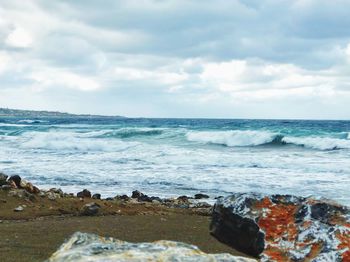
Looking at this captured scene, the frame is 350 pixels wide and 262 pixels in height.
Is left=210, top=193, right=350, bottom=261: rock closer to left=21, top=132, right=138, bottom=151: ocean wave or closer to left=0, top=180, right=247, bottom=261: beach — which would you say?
left=0, top=180, right=247, bottom=261: beach

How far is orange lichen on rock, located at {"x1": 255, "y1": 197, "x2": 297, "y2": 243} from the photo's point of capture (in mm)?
4793

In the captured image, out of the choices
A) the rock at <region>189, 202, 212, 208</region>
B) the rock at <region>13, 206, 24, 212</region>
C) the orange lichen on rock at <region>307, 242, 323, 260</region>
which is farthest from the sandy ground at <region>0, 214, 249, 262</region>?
the rock at <region>189, 202, 212, 208</region>

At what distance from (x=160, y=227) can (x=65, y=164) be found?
14.3m

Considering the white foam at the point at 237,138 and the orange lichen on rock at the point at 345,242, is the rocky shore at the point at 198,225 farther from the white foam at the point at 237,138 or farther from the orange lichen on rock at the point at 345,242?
the white foam at the point at 237,138

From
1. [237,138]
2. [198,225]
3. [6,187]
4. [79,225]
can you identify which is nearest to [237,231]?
[198,225]

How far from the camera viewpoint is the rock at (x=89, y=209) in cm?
875

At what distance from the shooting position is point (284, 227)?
4926 millimetres

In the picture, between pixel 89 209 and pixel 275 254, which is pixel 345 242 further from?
pixel 89 209

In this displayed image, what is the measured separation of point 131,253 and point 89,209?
19.7ft

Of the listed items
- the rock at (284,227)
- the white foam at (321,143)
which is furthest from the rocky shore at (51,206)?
the white foam at (321,143)

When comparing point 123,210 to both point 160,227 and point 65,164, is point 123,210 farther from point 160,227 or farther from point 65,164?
point 65,164

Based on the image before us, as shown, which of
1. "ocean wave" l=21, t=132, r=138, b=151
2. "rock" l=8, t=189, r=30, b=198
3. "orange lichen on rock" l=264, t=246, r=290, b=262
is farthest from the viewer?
"ocean wave" l=21, t=132, r=138, b=151

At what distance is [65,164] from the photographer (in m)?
21.1

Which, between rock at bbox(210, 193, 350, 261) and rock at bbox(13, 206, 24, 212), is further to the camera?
rock at bbox(13, 206, 24, 212)
